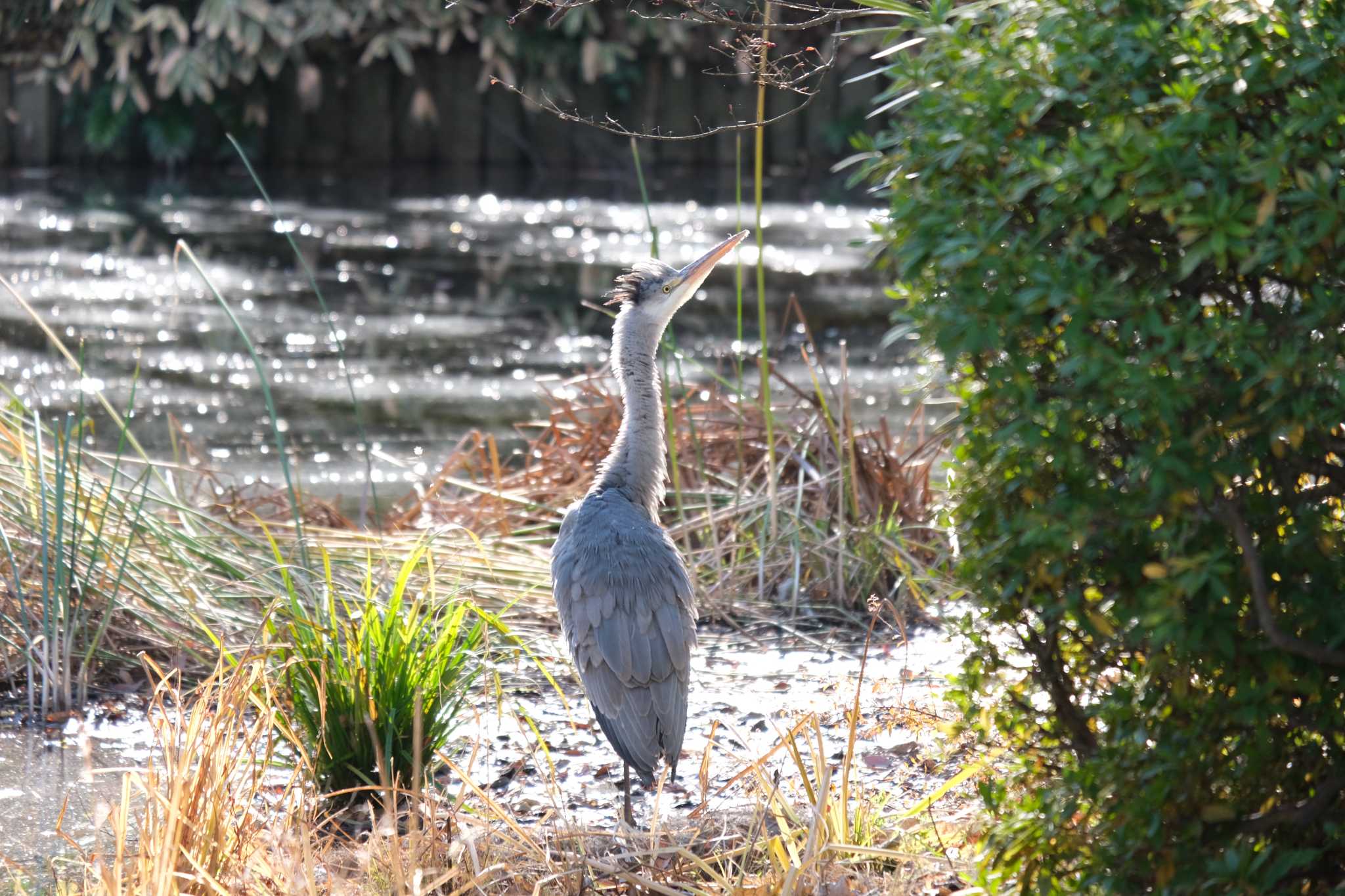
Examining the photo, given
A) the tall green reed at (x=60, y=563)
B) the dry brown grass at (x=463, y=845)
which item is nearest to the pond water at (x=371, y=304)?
the tall green reed at (x=60, y=563)

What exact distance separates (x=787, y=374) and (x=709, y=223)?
19.8 feet

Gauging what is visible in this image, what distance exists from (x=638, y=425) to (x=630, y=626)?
2.25 ft

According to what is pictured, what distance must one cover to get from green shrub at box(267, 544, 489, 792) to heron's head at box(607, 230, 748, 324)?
3.24 feet

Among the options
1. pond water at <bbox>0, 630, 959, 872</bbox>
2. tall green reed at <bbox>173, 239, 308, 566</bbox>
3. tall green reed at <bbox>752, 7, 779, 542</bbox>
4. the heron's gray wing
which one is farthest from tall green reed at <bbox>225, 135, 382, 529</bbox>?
pond water at <bbox>0, 630, 959, 872</bbox>

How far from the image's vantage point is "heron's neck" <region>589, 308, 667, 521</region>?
408 cm

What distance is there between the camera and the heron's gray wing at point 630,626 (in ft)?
11.4

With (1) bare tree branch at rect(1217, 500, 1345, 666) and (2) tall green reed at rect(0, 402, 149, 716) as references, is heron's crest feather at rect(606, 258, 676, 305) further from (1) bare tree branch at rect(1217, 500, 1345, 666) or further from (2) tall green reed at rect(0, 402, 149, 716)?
(1) bare tree branch at rect(1217, 500, 1345, 666)

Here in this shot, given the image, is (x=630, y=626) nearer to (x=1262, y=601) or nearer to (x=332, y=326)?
(x=332, y=326)

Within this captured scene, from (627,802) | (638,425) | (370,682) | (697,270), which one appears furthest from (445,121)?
(627,802)

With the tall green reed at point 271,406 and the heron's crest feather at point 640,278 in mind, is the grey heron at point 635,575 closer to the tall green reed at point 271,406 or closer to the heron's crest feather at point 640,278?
the heron's crest feather at point 640,278

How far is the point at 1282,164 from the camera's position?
2.00m

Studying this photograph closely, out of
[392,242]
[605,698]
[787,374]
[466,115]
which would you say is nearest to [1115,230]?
[605,698]

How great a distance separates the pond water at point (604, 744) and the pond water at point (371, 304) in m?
1.24

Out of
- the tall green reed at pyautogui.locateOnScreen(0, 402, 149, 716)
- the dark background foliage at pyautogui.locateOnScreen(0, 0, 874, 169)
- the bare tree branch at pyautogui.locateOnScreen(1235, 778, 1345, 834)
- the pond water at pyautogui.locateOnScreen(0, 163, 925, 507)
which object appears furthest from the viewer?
the dark background foliage at pyautogui.locateOnScreen(0, 0, 874, 169)
